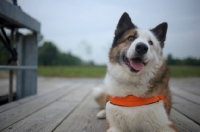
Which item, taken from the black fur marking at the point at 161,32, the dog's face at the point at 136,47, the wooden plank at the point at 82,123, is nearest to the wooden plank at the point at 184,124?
the dog's face at the point at 136,47

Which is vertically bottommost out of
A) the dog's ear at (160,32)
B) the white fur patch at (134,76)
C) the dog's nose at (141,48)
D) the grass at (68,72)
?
the grass at (68,72)

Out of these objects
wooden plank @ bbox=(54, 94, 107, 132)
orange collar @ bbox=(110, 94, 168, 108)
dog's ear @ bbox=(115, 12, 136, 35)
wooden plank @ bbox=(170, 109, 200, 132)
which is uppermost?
dog's ear @ bbox=(115, 12, 136, 35)

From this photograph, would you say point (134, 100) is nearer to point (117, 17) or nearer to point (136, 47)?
point (136, 47)

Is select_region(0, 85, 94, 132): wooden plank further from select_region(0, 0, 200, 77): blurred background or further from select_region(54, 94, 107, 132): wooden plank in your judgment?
select_region(0, 0, 200, 77): blurred background

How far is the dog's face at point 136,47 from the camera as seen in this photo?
6.22ft

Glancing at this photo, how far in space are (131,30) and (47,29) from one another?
2.25 m

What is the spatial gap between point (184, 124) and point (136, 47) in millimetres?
1122

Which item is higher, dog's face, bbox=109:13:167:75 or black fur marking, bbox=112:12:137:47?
black fur marking, bbox=112:12:137:47

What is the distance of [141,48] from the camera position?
1.84m

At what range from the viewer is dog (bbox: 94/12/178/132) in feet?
5.68

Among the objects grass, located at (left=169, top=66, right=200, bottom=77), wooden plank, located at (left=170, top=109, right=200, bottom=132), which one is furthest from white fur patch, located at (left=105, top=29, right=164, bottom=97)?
grass, located at (left=169, top=66, right=200, bottom=77)

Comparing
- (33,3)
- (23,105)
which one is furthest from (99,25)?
(23,105)

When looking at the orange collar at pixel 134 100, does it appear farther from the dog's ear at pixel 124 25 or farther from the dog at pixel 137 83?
the dog's ear at pixel 124 25

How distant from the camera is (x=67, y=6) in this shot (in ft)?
9.87
